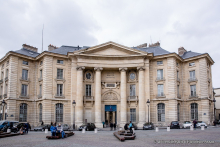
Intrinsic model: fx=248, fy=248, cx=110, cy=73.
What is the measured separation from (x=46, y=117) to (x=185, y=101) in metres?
25.3

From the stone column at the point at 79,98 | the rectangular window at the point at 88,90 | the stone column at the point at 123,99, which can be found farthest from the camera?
the rectangular window at the point at 88,90

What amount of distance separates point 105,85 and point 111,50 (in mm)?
6611

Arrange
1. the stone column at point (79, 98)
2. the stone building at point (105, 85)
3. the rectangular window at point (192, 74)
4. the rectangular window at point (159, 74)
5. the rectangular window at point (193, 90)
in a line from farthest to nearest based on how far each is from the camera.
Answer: the rectangular window at point (192, 74) → the rectangular window at point (193, 90) → the rectangular window at point (159, 74) → the stone building at point (105, 85) → the stone column at point (79, 98)

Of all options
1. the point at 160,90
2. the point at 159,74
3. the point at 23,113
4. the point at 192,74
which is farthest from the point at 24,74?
the point at 192,74

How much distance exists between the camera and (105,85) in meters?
46.3

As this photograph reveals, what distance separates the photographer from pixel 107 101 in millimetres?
46094

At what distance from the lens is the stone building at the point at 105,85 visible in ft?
140

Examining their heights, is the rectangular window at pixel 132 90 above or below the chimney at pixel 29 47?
below

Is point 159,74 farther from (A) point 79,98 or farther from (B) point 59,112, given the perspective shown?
(B) point 59,112

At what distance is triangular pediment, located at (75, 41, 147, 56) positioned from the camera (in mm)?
44594

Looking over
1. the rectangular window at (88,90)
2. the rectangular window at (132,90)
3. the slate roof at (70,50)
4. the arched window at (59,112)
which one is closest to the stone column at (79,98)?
the rectangular window at (88,90)

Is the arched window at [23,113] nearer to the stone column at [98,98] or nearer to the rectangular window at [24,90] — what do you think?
the rectangular window at [24,90]

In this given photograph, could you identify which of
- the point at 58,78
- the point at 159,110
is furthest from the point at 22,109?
the point at 159,110

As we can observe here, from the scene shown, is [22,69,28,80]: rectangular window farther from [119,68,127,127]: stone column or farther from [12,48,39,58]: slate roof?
[119,68,127,127]: stone column
